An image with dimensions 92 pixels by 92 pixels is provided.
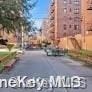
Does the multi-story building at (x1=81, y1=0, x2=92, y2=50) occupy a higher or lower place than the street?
higher

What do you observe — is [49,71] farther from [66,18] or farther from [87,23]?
[66,18]

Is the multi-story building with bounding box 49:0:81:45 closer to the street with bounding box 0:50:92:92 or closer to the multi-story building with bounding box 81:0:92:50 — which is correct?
the multi-story building with bounding box 81:0:92:50

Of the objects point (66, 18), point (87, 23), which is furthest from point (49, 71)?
point (66, 18)

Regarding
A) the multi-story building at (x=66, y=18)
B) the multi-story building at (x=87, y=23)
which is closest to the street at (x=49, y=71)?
the multi-story building at (x=87, y=23)

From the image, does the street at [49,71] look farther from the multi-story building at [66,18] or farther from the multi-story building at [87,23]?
the multi-story building at [66,18]

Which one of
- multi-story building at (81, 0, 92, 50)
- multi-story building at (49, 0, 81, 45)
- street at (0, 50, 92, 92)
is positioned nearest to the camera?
street at (0, 50, 92, 92)

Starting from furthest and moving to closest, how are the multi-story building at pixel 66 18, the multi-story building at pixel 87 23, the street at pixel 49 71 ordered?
the multi-story building at pixel 66 18 → the multi-story building at pixel 87 23 → the street at pixel 49 71

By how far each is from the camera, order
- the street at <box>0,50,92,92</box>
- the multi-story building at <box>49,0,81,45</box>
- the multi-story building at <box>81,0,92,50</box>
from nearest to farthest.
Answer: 1. the street at <box>0,50,92,92</box>
2. the multi-story building at <box>81,0,92,50</box>
3. the multi-story building at <box>49,0,81,45</box>

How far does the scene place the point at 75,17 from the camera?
152 meters

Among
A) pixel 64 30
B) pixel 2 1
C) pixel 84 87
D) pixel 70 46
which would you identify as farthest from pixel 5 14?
pixel 64 30

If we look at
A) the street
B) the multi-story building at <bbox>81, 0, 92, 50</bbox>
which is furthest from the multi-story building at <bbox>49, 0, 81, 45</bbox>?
the street

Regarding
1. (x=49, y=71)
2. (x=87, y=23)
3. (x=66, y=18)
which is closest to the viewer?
(x=49, y=71)

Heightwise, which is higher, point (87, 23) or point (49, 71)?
point (87, 23)

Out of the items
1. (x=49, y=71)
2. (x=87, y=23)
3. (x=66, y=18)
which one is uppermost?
(x=66, y=18)
